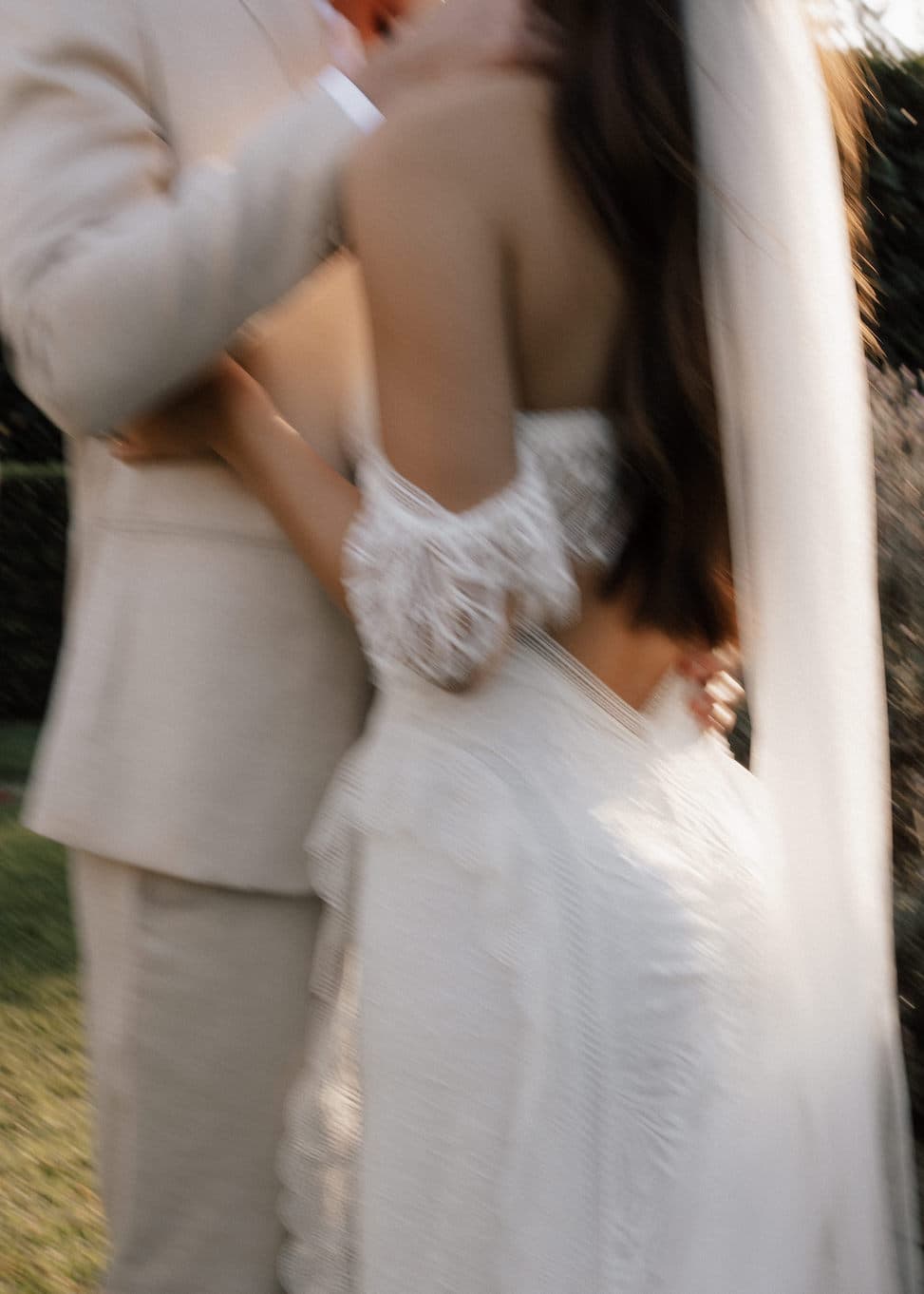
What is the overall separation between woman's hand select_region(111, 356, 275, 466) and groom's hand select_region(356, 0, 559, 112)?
0.33 m

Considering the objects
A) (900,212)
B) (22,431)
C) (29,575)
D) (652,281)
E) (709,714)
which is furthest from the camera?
(22,431)

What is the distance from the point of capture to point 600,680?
182cm

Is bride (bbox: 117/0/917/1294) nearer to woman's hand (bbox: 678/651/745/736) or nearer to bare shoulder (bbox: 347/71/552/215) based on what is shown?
bare shoulder (bbox: 347/71/552/215)

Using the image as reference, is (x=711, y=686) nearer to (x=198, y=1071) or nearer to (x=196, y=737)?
(x=196, y=737)

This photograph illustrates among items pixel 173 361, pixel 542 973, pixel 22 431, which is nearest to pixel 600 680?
pixel 542 973

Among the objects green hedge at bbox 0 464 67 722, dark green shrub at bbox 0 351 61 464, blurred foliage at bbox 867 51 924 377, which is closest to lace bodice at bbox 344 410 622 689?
green hedge at bbox 0 464 67 722

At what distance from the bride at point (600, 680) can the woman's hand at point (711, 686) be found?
0.17 m

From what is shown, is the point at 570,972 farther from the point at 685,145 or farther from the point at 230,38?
the point at 230,38

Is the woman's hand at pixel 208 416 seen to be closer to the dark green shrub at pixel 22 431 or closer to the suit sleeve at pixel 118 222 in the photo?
the suit sleeve at pixel 118 222

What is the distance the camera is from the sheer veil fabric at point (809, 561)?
166 cm

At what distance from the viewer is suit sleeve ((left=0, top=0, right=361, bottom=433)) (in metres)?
1.60

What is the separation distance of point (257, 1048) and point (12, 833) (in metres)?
4.74

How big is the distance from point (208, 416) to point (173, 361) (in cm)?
12

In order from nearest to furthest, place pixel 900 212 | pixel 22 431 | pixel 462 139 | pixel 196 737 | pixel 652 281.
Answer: pixel 462 139, pixel 652 281, pixel 196 737, pixel 900 212, pixel 22 431
